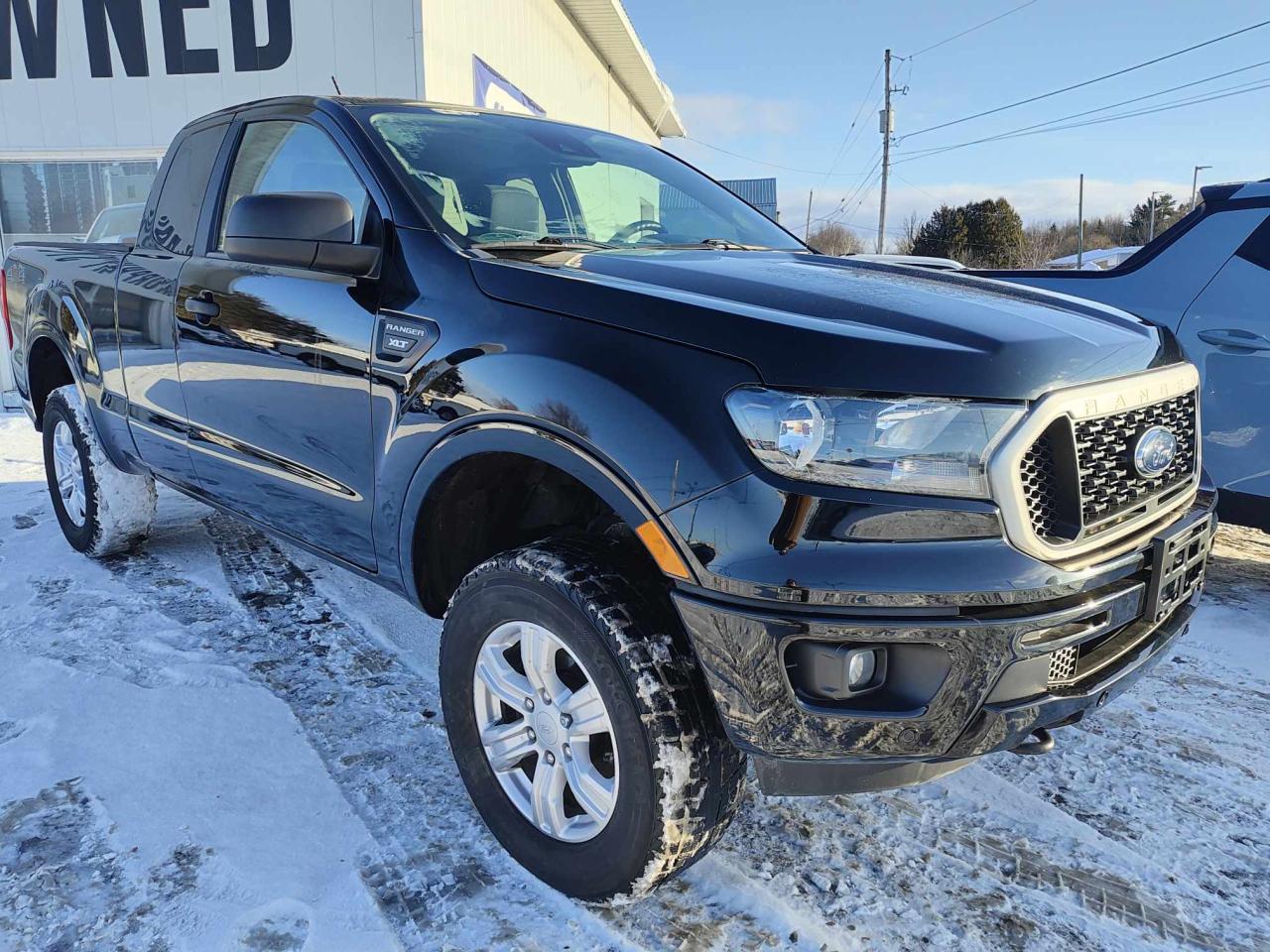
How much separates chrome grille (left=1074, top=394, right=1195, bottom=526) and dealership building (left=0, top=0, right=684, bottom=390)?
26.8 feet

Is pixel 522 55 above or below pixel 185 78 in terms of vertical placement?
above

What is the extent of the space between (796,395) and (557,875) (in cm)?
118

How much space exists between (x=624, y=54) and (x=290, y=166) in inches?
719

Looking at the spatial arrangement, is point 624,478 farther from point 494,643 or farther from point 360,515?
point 360,515

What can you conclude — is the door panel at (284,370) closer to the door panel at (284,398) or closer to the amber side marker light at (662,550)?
the door panel at (284,398)

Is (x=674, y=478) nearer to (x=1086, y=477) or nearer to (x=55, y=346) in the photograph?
(x=1086, y=477)

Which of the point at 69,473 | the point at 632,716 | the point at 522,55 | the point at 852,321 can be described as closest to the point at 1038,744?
the point at 632,716

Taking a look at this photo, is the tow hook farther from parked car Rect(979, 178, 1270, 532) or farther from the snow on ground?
parked car Rect(979, 178, 1270, 532)

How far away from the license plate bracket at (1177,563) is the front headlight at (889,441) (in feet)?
1.71

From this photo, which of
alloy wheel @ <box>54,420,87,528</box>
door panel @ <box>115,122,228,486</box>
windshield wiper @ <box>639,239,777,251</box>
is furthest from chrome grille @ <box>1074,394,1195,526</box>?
alloy wheel @ <box>54,420,87,528</box>

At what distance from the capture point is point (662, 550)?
1.68 meters

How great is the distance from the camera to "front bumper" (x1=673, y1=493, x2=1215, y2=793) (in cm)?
153

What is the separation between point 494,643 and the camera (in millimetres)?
2053

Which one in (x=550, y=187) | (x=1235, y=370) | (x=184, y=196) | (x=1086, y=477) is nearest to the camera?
(x=1086, y=477)
